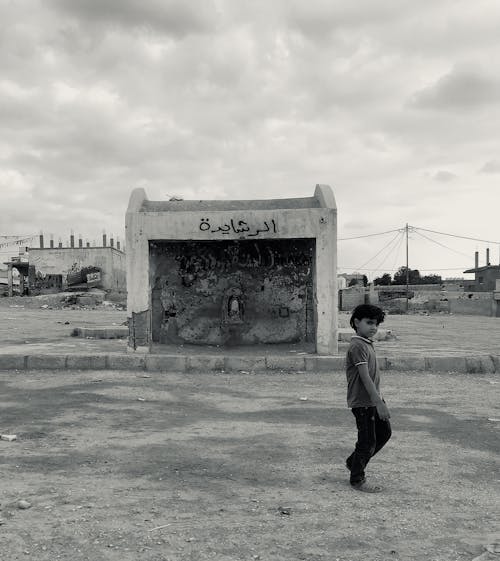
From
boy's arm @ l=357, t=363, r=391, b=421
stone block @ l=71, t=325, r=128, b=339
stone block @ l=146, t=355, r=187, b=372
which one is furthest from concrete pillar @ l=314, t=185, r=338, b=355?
boy's arm @ l=357, t=363, r=391, b=421

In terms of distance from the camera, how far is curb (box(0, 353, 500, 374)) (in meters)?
10.3

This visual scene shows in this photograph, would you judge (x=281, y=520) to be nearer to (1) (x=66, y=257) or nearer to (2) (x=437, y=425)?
(2) (x=437, y=425)

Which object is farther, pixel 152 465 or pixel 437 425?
pixel 437 425

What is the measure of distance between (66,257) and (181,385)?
4537 cm

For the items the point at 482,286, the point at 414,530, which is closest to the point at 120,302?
the point at 482,286

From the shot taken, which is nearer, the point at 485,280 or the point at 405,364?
the point at 405,364

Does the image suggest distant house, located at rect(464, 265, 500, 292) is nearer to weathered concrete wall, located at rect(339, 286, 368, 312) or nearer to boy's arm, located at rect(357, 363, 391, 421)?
weathered concrete wall, located at rect(339, 286, 368, 312)

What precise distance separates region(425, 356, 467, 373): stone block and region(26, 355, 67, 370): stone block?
624cm

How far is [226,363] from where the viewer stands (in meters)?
10.6

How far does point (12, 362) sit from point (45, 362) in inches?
21.4

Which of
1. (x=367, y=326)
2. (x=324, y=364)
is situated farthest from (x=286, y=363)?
(x=367, y=326)

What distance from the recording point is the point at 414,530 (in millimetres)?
3543

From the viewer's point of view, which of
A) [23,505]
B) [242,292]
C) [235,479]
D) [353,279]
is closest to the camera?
[23,505]

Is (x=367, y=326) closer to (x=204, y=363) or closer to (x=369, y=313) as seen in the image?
(x=369, y=313)
